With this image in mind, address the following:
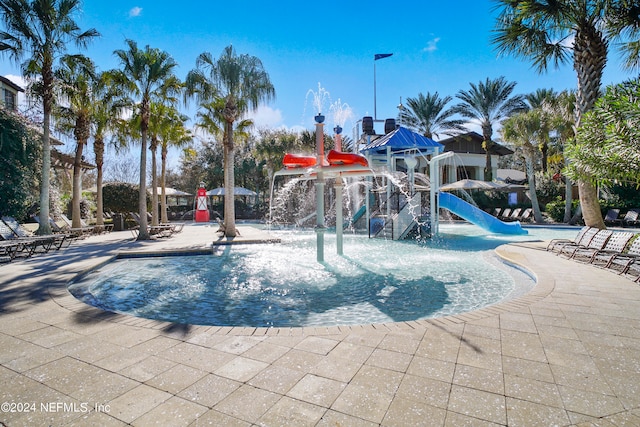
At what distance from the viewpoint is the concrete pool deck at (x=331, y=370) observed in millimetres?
2402

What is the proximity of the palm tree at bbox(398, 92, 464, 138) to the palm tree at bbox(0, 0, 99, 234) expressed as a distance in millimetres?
24030

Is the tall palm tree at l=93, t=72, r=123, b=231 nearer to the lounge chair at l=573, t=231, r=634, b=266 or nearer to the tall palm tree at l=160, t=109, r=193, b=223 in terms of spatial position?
the tall palm tree at l=160, t=109, r=193, b=223

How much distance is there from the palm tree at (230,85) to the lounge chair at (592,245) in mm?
12347

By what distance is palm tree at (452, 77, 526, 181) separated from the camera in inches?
1142

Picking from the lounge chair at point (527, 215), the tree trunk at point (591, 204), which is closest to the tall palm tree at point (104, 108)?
the tree trunk at point (591, 204)

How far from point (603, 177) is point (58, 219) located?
23.2 metres

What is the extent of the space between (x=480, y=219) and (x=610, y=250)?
896 cm

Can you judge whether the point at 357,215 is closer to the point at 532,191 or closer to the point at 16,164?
the point at 532,191

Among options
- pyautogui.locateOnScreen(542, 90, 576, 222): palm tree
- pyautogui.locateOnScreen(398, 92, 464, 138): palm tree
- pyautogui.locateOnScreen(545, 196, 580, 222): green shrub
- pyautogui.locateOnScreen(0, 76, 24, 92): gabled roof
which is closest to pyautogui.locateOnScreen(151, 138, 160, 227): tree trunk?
pyautogui.locateOnScreen(0, 76, 24, 92): gabled roof

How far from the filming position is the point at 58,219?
1852cm

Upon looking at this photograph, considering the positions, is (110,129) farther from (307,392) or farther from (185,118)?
(307,392)

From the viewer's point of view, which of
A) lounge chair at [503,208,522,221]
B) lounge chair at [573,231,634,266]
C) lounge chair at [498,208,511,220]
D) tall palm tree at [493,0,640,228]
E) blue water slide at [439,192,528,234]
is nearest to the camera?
lounge chair at [573,231,634,266]

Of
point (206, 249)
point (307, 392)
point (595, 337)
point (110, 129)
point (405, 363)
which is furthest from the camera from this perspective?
point (110, 129)

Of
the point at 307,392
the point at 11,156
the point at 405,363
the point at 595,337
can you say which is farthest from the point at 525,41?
the point at 11,156
